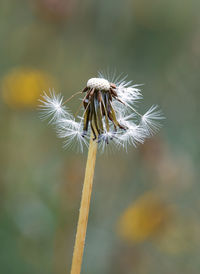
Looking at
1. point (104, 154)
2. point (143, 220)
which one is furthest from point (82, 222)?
point (104, 154)

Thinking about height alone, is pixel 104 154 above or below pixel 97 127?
above

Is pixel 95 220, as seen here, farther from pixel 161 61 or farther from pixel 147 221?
pixel 161 61

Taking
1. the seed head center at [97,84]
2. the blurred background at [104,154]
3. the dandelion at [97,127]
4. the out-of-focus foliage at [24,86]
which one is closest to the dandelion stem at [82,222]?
the dandelion at [97,127]

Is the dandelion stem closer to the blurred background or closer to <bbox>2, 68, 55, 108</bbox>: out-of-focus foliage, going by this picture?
the blurred background

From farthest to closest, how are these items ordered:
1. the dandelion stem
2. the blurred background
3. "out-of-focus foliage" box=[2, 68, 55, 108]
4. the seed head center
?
"out-of-focus foliage" box=[2, 68, 55, 108] < the blurred background < the seed head center < the dandelion stem

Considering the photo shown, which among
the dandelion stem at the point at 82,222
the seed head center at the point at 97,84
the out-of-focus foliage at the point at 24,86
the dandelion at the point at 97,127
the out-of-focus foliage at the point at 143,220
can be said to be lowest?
the dandelion stem at the point at 82,222

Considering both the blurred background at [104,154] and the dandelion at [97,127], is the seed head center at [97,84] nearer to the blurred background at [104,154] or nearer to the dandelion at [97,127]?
the dandelion at [97,127]

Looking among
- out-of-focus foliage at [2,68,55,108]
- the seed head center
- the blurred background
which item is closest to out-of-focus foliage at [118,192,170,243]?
the blurred background

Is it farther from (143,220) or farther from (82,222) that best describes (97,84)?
(143,220)

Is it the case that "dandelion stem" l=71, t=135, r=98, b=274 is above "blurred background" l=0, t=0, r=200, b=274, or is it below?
below
